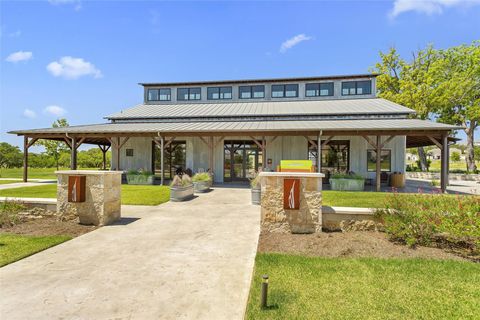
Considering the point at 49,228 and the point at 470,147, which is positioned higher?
the point at 470,147

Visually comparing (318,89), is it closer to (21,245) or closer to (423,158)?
(423,158)

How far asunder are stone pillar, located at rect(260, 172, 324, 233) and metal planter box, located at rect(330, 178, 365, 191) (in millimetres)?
9016

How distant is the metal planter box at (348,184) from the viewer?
45.3ft

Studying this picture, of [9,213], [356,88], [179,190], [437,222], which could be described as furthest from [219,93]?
[437,222]

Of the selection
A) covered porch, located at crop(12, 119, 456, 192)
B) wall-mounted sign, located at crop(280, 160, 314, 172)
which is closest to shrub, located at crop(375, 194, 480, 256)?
wall-mounted sign, located at crop(280, 160, 314, 172)

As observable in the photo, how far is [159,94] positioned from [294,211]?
23.2m

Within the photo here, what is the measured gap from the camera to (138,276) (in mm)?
3932

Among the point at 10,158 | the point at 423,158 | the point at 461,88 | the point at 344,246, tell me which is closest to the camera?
the point at 344,246

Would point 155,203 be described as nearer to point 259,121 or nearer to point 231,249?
point 231,249

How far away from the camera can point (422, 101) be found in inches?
1187

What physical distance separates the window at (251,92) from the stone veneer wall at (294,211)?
18877mm

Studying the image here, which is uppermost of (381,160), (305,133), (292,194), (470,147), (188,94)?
(188,94)

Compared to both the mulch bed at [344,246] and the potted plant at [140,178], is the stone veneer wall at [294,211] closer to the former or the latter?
the mulch bed at [344,246]

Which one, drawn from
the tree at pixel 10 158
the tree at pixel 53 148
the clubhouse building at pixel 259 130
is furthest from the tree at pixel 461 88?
the tree at pixel 10 158
